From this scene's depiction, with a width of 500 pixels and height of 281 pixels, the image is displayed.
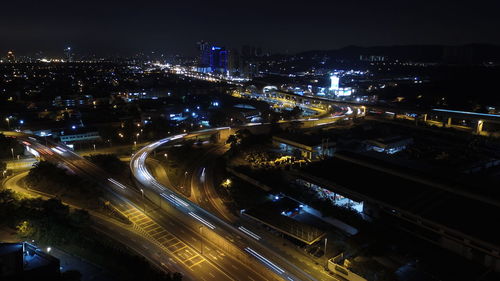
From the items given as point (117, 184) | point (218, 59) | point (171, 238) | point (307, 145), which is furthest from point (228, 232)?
point (218, 59)

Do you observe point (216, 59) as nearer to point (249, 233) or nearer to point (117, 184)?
point (117, 184)

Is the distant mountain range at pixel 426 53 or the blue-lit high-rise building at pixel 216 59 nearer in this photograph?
the distant mountain range at pixel 426 53

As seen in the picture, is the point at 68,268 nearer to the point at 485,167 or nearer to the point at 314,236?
the point at 314,236

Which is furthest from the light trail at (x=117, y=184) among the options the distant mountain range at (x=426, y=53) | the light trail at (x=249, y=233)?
the distant mountain range at (x=426, y=53)

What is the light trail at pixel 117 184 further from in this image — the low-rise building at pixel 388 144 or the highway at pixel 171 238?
the low-rise building at pixel 388 144

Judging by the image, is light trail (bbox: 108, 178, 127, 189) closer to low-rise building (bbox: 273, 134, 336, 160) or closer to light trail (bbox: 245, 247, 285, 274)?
light trail (bbox: 245, 247, 285, 274)

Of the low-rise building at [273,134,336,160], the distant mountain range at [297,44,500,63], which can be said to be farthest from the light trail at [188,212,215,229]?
the distant mountain range at [297,44,500,63]

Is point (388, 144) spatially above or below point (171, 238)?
above

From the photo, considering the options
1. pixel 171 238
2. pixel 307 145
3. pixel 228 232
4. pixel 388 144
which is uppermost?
pixel 307 145
